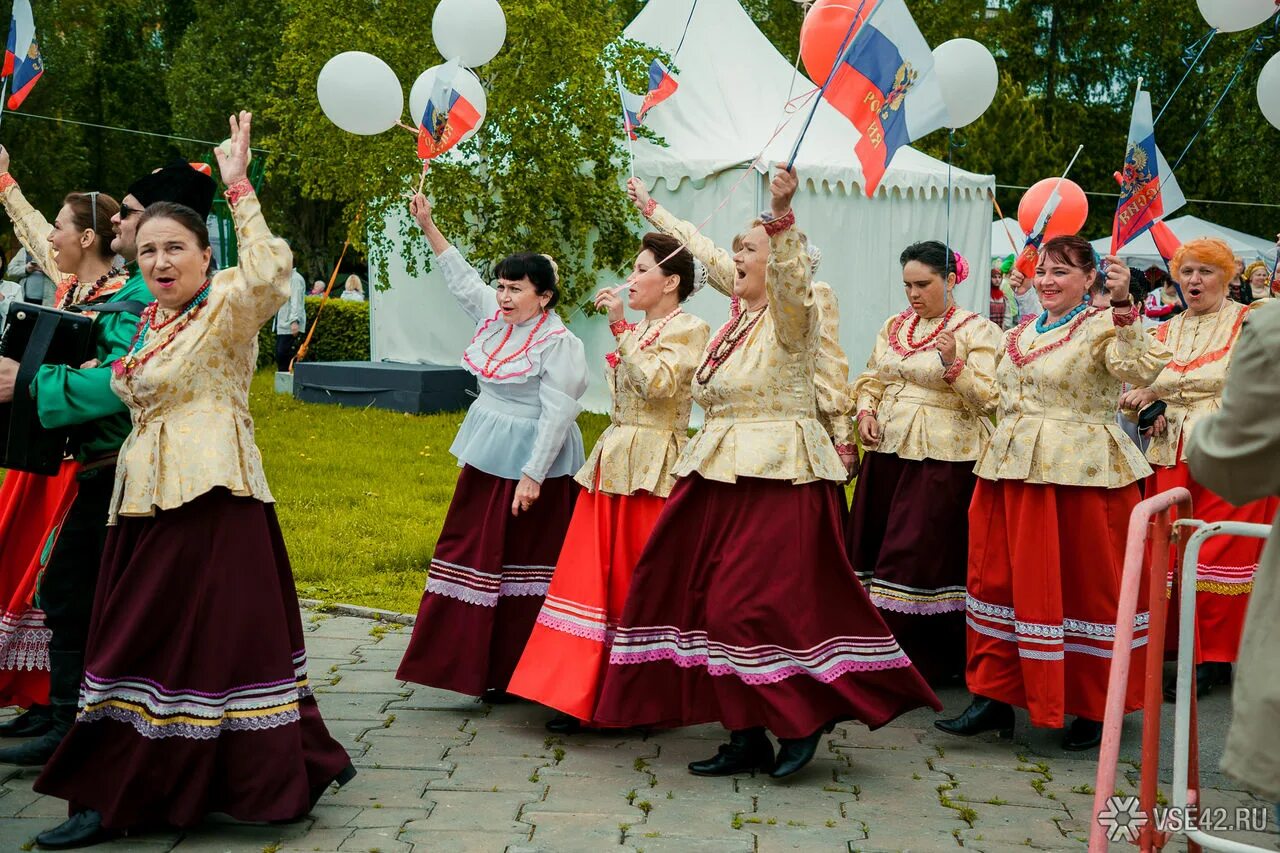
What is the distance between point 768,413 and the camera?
197 inches

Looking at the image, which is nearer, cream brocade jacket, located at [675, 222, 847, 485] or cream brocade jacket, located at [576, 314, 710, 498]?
cream brocade jacket, located at [675, 222, 847, 485]

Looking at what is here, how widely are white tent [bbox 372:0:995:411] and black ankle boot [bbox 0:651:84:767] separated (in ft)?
33.7

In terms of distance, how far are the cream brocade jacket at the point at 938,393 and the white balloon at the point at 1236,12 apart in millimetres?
1830

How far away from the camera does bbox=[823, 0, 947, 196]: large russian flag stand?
4.74m

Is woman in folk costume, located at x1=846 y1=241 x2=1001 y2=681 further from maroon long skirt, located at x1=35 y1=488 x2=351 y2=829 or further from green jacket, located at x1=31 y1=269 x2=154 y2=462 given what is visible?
green jacket, located at x1=31 y1=269 x2=154 y2=462

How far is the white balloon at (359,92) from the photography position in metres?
6.89

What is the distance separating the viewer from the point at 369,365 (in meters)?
16.9

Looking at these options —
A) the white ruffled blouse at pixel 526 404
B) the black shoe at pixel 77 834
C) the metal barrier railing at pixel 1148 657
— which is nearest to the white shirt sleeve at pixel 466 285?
the white ruffled blouse at pixel 526 404

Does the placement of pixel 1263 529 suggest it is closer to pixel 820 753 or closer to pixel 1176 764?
pixel 1176 764

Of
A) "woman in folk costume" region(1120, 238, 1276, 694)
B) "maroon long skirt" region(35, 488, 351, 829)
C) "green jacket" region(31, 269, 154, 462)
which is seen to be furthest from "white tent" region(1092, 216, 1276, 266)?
"maroon long skirt" region(35, 488, 351, 829)

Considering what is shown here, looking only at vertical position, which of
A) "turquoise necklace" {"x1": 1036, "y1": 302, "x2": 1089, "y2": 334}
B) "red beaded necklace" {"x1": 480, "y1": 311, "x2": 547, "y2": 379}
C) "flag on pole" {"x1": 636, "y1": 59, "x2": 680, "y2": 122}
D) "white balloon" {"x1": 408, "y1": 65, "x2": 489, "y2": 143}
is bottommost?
"red beaded necklace" {"x1": 480, "y1": 311, "x2": 547, "y2": 379}

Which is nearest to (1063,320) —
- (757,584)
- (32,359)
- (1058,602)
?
(1058,602)

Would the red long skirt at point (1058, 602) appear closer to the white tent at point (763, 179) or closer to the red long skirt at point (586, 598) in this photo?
the red long skirt at point (586, 598)

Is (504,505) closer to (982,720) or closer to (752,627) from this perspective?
(752,627)
